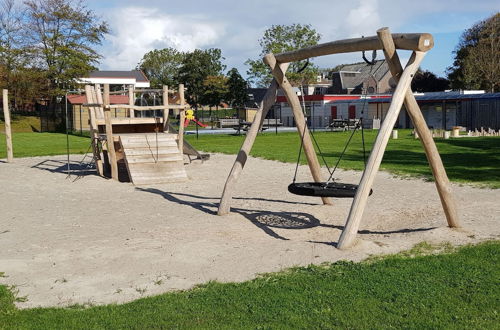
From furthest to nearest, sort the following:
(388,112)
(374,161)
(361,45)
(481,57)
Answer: (481,57)
(361,45)
(388,112)
(374,161)

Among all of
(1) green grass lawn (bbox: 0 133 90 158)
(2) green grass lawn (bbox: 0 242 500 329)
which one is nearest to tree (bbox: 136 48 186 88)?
(1) green grass lawn (bbox: 0 133 90 158)

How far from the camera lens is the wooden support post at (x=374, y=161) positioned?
6508mm

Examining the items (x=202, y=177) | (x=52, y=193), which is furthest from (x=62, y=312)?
(x=202, y=177)

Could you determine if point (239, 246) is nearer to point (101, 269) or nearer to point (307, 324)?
point (101, 269)

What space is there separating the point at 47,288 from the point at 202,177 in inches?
347

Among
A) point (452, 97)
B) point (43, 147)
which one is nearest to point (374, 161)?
point (43, 147)

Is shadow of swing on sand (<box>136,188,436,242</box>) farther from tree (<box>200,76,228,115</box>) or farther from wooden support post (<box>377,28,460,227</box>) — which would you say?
tree (<box>200,76,228,115</box>)

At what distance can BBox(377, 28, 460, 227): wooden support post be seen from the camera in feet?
23.3

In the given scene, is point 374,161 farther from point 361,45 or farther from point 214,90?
point 214,90

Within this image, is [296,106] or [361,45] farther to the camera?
[296,106]

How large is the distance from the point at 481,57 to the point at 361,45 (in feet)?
174

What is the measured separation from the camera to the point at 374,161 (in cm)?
664

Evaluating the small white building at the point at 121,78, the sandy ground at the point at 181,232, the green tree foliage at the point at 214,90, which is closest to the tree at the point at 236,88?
the green tree foliage at the point at 214,90

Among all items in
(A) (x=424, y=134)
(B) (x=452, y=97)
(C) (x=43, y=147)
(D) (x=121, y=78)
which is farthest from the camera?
(D) (x=121, y=78)
